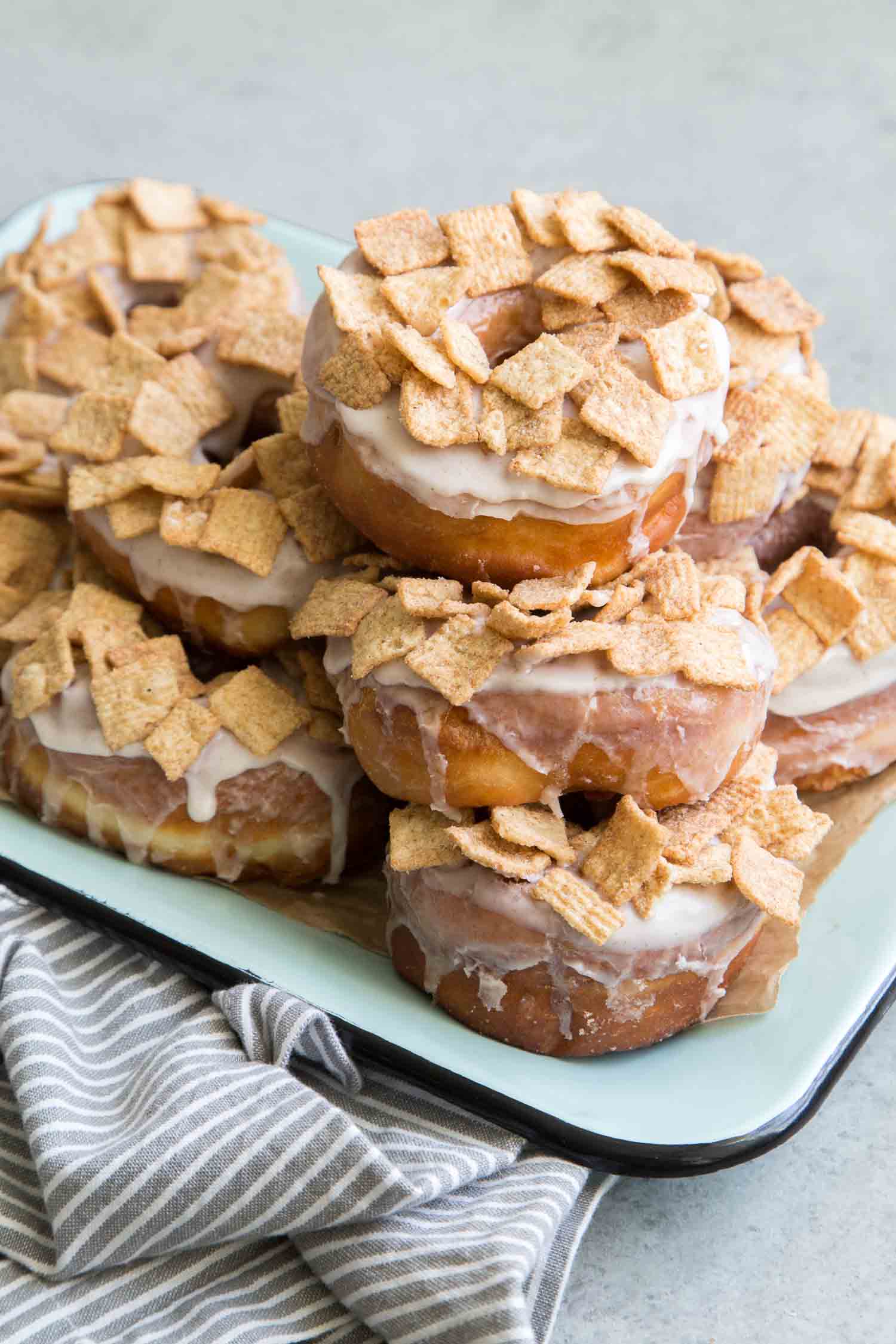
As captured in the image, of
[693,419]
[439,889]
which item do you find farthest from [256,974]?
[693,419]

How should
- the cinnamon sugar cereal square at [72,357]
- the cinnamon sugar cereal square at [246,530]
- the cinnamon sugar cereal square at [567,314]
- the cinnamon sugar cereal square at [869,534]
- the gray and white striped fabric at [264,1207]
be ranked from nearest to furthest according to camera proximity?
1. the gray and white striped fabric at [264,1207]
2. the cinnamon sugar cereal square at [567,314]
3. the cinnamon sugar cereal square at [246,530]
4. the cinnamon sugar cereal square at [869,534]
5. the cinnamon sugar cereal square at [72,357]

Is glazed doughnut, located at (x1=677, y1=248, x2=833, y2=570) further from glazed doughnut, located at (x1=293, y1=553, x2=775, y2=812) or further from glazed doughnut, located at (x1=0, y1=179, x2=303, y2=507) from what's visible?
glazed doughnut, located at (x1=0, y1=179, x2=303, y2=507)

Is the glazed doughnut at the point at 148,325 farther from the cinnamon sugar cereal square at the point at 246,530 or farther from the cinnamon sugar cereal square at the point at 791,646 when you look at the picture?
the cinnamon sugar cereal square at the point at 791,646

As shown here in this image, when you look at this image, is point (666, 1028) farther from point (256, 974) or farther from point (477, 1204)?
point (256, 974)

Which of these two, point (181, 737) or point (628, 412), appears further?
point (181, 737)

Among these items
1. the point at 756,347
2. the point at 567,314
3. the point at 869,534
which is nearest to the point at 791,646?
the point at 869,534

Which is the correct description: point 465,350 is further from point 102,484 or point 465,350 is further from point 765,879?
point 765,879

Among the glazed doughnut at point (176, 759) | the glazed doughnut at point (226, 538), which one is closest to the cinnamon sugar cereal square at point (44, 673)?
the glazed doughnut at point (176, 759)
